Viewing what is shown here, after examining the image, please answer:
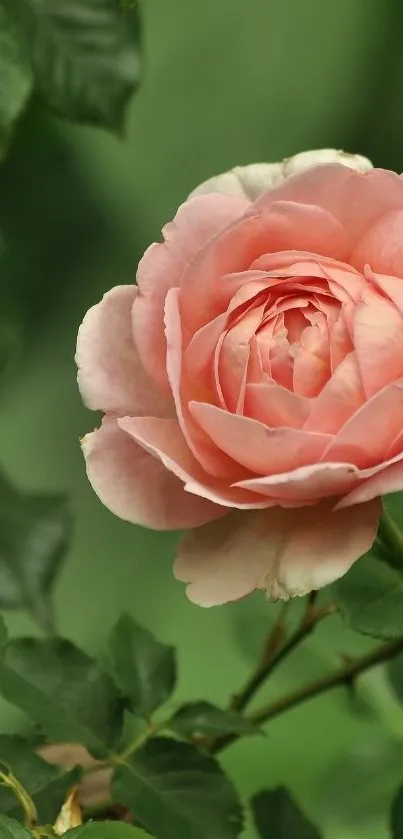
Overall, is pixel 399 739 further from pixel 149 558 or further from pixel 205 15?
pixel 205 15

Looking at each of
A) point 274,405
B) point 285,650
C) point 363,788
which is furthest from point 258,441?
point 363,788

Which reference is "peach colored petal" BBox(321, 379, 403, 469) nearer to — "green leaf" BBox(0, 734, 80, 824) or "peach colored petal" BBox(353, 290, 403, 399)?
"peach colored petal" BBox(353, 290, 403, 399)

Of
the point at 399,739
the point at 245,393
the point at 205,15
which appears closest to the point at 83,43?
the point at 205,15

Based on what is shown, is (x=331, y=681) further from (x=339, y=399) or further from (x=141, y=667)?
(x=339, y=399)

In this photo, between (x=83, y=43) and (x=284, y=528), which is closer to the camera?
(x=284, y=528)

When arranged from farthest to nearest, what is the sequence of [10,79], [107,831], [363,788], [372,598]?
[363,788] → [10,79] → [372,598] → [107,831]
